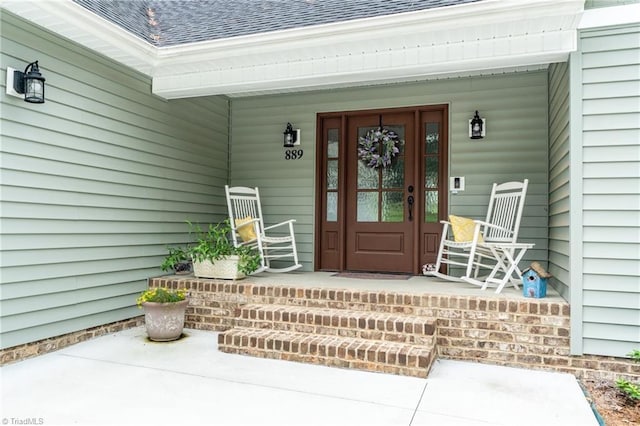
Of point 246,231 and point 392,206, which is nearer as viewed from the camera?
point 246,231

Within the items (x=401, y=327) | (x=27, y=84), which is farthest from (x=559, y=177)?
(x=27, y=84)

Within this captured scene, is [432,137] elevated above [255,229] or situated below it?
above

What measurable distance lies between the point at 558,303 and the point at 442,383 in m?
0.99

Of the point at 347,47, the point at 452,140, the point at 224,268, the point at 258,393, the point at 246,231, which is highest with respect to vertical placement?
the point at 347,47

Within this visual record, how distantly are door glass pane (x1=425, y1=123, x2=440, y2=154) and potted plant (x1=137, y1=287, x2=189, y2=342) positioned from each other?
2.98 meters

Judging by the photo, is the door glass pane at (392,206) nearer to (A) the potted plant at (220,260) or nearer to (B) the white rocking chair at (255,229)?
(B) the white rocking chair at (255,229)

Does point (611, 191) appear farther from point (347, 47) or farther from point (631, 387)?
point (347, 47)

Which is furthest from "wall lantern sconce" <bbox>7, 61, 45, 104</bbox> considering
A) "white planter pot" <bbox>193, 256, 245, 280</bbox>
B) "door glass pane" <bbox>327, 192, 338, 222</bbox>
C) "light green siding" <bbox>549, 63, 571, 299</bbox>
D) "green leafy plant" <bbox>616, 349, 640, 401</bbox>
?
"green leafy plant" <bbox>616, 349, 640, 401</bbox>

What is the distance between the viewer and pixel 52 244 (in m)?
3.22

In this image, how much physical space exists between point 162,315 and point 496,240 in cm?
286

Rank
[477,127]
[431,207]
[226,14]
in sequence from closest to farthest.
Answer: [226,14], [477,127], [431,207]

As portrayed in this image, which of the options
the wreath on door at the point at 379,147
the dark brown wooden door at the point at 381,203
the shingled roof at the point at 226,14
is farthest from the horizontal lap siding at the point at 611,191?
the wreath on door at the point at 379,147

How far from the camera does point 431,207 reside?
15.9 feet

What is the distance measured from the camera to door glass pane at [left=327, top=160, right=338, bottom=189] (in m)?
5.23
